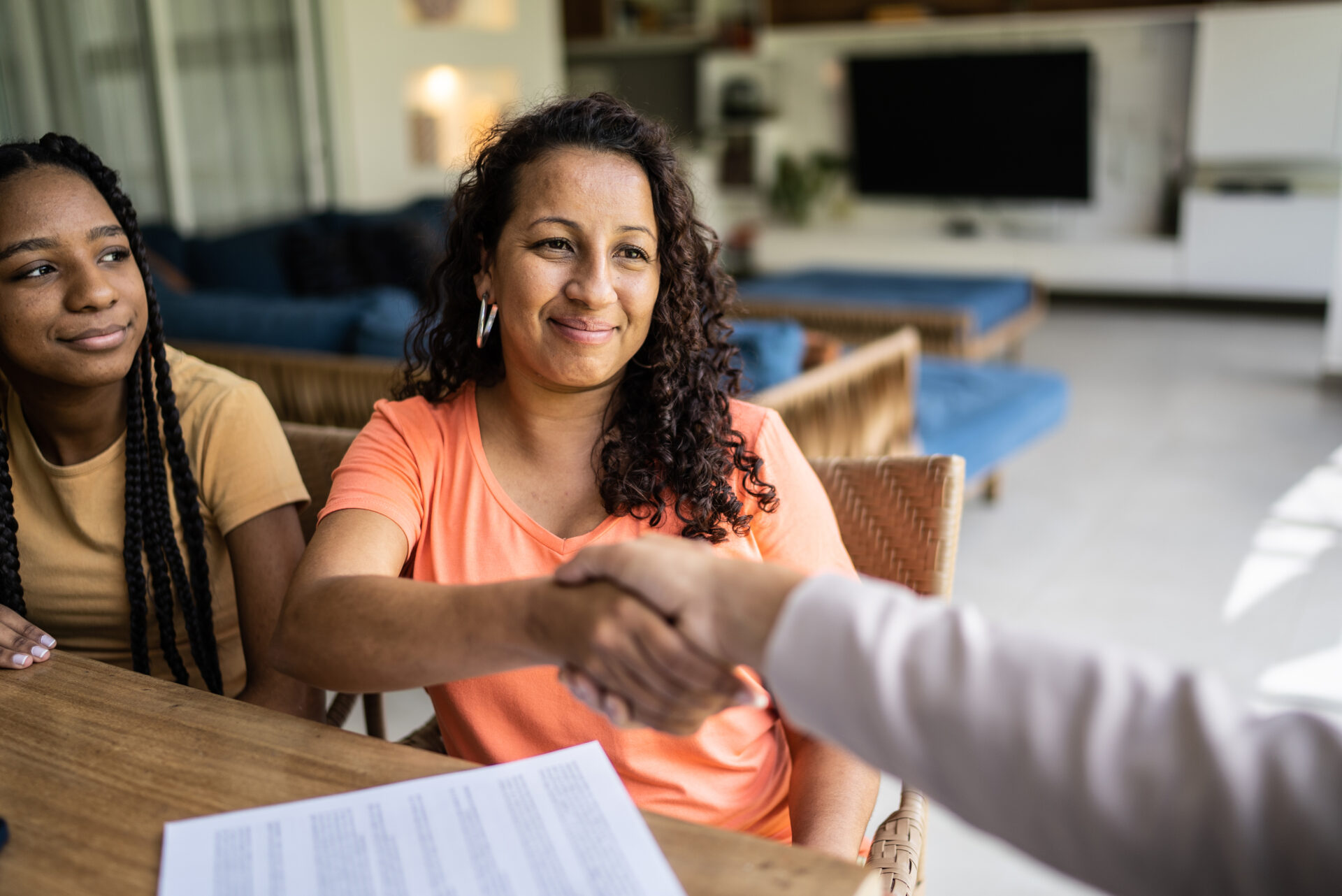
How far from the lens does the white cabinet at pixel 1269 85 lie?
21.5 feet

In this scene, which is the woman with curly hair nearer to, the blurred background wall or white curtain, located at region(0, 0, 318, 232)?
the blurred background wall

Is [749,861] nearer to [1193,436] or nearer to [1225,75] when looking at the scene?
[1193,436]

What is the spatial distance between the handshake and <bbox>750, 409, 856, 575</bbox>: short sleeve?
0.35 meters

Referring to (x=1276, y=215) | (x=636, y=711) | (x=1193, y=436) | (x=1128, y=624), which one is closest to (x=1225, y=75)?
(x=1276, y=215)

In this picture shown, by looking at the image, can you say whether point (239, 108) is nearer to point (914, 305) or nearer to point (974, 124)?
point (914, 305)

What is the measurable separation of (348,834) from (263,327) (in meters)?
2.34

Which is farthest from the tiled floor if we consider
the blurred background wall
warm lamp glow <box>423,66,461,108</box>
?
warm lamp glow <box>423,66,461,108</box>

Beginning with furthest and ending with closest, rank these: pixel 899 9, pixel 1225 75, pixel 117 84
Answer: pixel 899 9 → pixel 1225 75 → pixel 117 84

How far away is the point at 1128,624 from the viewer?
2.87 m

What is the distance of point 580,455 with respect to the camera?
1229mm

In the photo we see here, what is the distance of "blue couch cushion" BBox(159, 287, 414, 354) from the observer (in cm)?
278

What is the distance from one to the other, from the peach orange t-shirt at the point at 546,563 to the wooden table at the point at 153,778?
0.72 ft

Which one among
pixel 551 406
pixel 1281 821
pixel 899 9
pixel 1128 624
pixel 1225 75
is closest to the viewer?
pixel 1281 821

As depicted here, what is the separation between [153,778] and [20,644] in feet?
1.07
